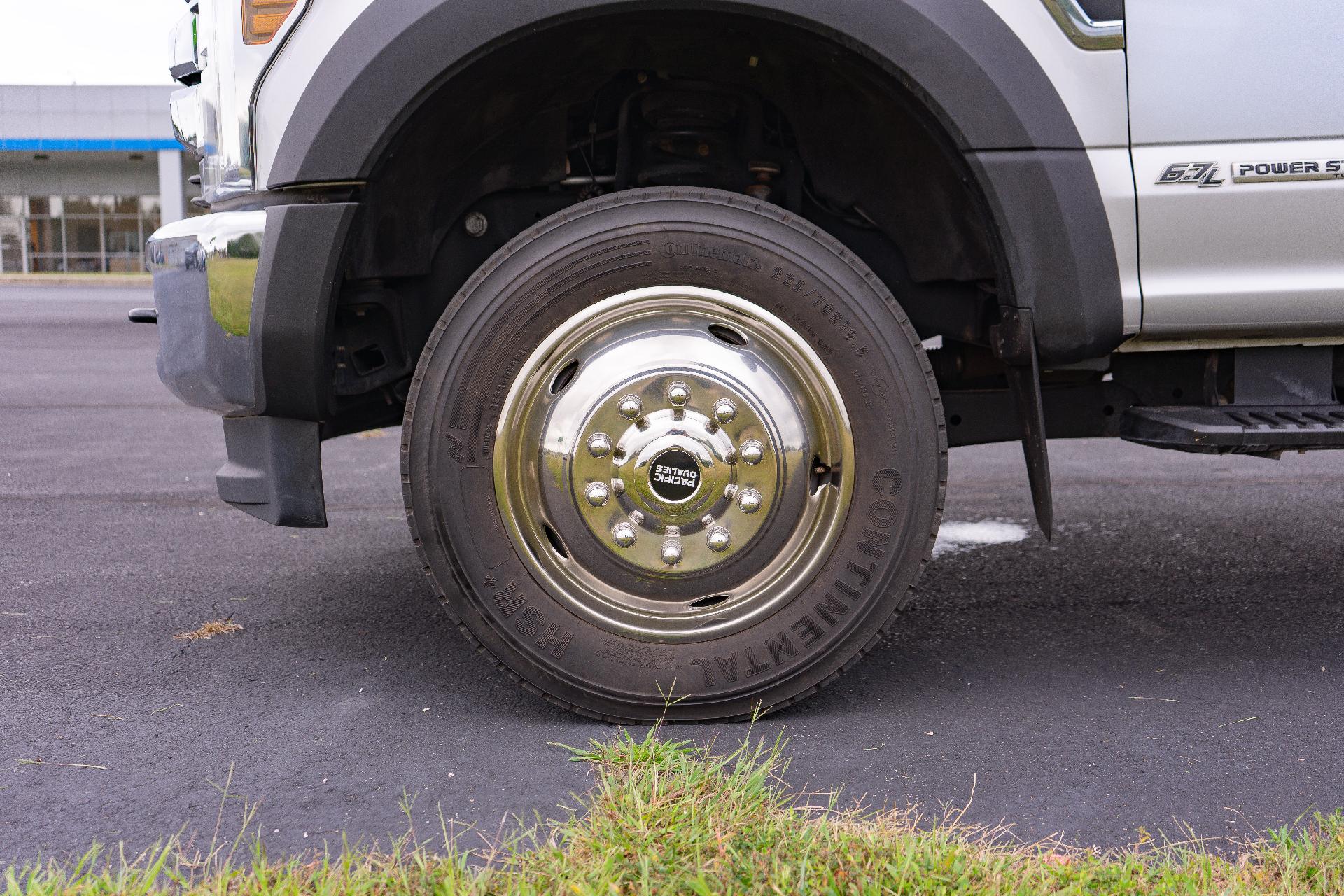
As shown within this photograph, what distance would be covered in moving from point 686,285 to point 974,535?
206cm

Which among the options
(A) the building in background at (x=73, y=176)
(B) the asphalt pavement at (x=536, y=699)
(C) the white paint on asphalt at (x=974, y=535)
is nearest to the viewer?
(B) the asphalt pavement at (x=536, y=699)

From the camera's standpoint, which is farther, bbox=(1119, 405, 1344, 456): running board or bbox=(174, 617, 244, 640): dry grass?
bbox=(174, 617, 244, 640): dry grass

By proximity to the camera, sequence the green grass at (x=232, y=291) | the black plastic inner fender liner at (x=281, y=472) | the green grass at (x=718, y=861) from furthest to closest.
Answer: the black plastic inner fender liner at (x=281, y=472), the green grass at (x=232, y=291), the green grass at (x=718, y=861)

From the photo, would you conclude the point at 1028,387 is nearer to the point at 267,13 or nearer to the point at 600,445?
the point at 600,445

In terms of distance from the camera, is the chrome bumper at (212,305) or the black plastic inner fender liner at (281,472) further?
the black plastic inner fender liner at (281,472)

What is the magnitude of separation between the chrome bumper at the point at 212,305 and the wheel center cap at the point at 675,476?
2.68 feet

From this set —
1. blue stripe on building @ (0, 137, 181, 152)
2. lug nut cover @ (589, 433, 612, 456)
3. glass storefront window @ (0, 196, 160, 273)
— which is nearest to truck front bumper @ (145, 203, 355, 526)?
lug nut cover @ (589, 433, 612, 456)

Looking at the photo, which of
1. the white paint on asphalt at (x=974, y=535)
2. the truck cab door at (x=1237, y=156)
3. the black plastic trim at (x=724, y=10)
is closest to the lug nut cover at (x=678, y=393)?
the black plastic trim at (x=724, y=10)

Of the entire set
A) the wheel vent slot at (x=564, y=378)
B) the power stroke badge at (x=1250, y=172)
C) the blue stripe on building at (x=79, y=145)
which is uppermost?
the blue stripe on building at (x=79, y=145)

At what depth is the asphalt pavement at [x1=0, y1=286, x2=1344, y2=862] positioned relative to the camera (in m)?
1.79

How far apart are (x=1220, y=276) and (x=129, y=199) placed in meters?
41.2

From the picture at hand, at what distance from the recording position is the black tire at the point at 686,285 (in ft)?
6.68

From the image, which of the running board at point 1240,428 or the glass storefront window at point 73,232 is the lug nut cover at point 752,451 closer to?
the running board at point 1240,428

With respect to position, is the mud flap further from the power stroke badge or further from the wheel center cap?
the wheel center cap
